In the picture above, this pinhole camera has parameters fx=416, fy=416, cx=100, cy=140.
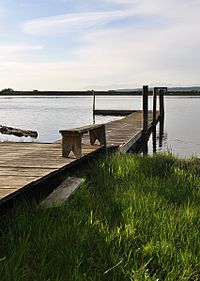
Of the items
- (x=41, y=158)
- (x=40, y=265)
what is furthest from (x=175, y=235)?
(x=41, y=158)

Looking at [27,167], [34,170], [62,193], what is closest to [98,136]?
[27,167]

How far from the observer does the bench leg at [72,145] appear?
686 cm

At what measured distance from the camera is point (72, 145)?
6938mm

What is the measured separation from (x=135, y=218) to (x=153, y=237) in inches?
19.3

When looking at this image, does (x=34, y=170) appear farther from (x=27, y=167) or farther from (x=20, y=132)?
(x=20, y=132)

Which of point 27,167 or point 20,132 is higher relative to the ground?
point 27,167

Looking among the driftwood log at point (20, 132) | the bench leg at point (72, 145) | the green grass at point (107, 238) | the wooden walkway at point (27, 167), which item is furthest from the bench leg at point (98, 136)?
the driftwood log at point (20, 132)

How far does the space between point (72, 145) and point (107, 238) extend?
315 cm

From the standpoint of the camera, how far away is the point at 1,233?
3.94m

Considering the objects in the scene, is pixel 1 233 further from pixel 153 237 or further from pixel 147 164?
pixel 147 164

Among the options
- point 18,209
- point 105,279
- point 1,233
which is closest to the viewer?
point 105,279

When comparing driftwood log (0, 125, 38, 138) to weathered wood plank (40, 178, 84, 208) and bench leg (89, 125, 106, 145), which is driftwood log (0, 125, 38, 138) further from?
weathered wood plank (40, 178, 84, 208)

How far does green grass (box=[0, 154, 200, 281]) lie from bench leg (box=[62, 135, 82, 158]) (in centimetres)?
123

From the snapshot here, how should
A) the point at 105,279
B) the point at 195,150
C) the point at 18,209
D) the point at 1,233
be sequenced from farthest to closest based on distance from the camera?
the point at 195,150 → the point at 18,209 → the point at 1,233 → the point at 105,279
